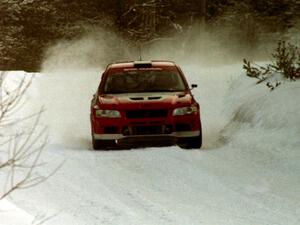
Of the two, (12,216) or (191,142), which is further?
(191,142)

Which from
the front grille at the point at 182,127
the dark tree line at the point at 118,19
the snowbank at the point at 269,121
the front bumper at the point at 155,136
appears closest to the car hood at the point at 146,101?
the front grille at the point at 182,127

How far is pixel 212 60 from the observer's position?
3188 cm

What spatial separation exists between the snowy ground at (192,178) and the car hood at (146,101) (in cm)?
92

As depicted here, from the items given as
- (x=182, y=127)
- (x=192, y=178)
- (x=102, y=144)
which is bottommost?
(x=102, y=144)

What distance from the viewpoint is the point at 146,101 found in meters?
11.2

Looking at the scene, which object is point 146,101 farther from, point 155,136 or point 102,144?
point 102,144

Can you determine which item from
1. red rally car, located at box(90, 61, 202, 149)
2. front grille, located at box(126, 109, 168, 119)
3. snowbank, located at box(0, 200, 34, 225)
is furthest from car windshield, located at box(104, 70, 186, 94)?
snowbank, located at box(0, 200, 34, 225)

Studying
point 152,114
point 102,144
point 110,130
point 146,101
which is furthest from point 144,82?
point 102,144

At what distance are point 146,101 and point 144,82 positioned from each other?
3.42ft

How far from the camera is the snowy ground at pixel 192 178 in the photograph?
22.8 feet

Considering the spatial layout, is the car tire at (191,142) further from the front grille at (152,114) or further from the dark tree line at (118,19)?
the dark tree line at (118,19)

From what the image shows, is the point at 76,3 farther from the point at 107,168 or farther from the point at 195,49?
the point at 107,168

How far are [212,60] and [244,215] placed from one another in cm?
2530

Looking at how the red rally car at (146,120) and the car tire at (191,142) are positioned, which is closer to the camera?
the red rally car at (146,120)
